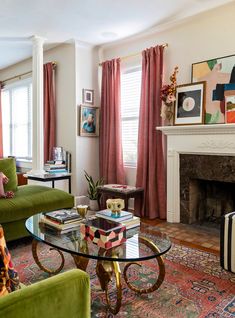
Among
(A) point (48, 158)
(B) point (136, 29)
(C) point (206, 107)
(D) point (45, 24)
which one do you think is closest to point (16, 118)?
(A) point (48, 158)

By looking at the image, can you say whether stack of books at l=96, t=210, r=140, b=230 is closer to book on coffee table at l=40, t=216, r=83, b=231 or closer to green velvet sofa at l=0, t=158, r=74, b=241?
book on coffee table at l=40, t=216, r=83, b=231

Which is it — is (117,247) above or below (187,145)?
below

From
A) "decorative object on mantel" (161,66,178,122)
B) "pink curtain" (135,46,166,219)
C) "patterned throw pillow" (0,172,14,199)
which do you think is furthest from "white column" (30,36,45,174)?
"decorative object on mantel" (161,66,178,122)

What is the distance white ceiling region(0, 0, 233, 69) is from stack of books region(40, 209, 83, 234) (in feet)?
7.71

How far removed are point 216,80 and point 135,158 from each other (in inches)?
65.1

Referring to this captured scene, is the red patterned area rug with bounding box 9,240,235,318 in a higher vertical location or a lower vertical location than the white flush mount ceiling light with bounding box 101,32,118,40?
lower

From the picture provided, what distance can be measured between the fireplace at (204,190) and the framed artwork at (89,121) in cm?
164

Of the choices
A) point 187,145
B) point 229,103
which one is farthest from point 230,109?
point 187,145

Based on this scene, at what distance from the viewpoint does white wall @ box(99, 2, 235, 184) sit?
3.42m

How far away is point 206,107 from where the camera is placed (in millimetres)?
3549

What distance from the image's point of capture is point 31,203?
2982 millimetres

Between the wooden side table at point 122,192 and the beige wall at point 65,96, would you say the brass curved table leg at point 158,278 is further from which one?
the beige wall at point 65,96

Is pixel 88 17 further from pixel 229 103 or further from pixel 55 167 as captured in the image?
pixel 55 167

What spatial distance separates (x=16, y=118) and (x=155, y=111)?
3506 mm
